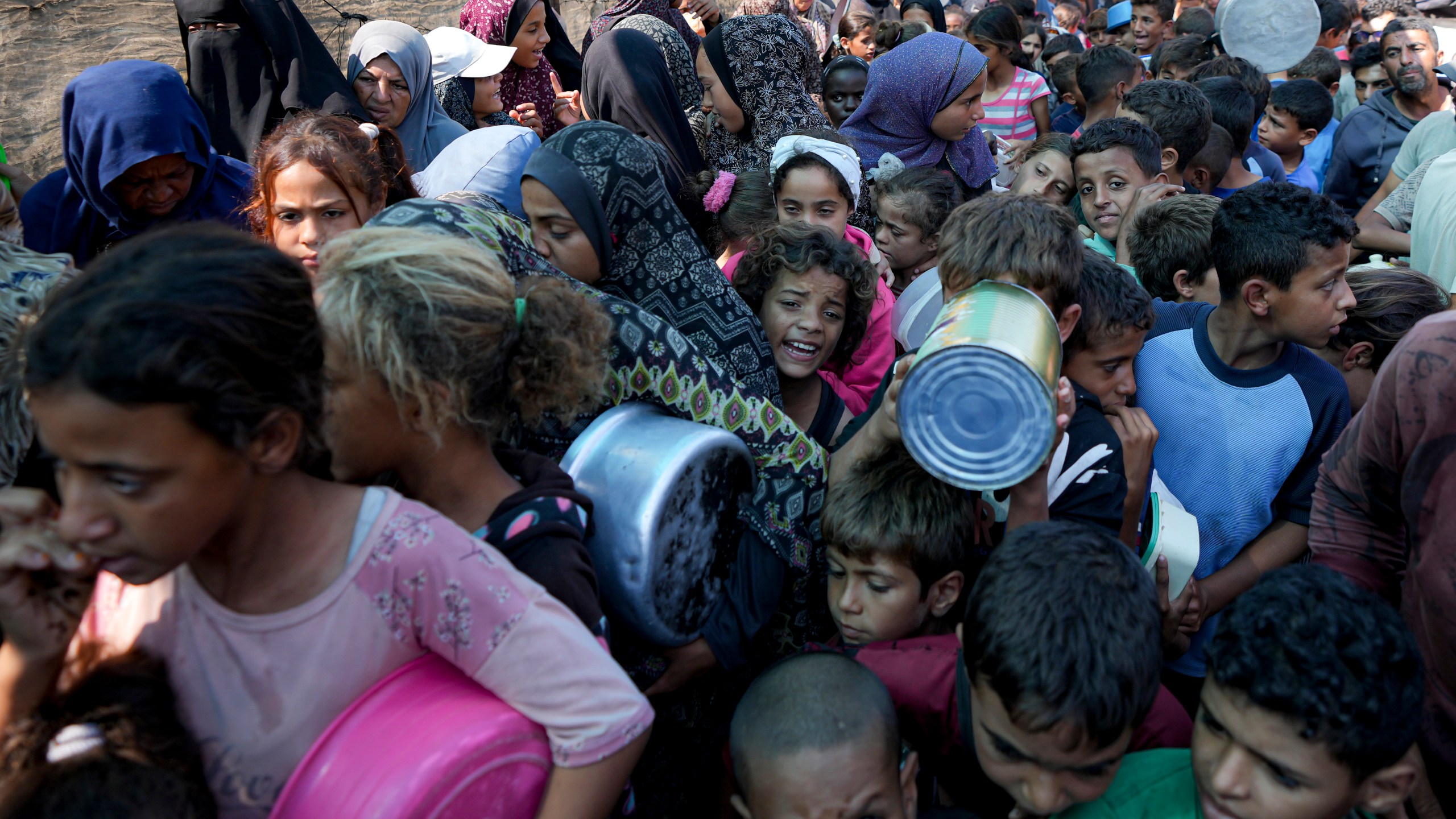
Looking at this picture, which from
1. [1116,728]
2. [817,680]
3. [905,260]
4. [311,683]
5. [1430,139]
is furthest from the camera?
[1430,139]

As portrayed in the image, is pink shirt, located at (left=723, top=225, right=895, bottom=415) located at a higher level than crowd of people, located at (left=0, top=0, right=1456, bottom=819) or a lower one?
lower

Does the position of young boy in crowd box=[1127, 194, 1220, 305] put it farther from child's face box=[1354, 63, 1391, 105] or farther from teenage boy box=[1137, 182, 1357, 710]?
child's face box=[1354, 63, 1391, 105]

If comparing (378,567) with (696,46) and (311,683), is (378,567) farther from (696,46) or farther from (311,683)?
(696,46)

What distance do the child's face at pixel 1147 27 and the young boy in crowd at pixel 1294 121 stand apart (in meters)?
3.24

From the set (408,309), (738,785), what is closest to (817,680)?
(738,785)

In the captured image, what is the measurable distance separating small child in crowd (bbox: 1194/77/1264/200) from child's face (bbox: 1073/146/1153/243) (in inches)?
46.7

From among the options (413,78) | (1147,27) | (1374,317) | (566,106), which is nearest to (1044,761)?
(1374,317)

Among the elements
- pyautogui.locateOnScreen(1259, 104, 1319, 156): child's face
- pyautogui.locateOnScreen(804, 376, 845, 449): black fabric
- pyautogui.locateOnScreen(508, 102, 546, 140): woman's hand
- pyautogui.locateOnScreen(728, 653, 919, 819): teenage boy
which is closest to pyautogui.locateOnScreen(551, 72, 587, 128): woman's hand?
pyautogui.locateOnScreen(508, 102, 546, 140): woman's hand

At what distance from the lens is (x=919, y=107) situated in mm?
4613

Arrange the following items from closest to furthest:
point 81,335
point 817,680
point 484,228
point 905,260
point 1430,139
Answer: point 81,335
point 817,680
point 484,228
point 905,260
point 1430,139

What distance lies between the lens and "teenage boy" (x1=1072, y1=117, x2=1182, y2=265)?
3758 millimetres

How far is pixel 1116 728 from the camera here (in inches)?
61.9

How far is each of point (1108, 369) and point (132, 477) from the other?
2.32 m

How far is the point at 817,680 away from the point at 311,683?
36.5 inches
